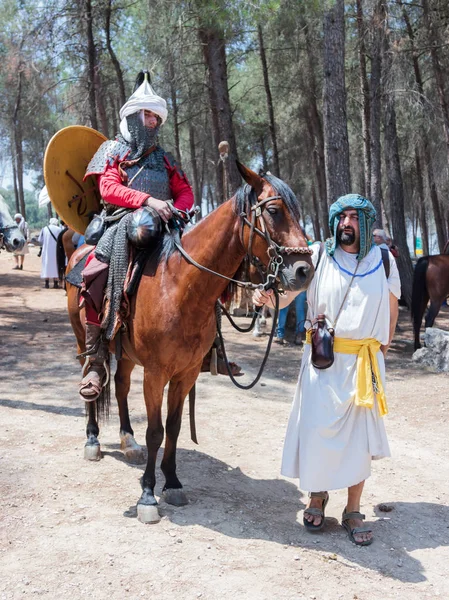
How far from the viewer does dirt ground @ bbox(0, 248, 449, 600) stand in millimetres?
3371

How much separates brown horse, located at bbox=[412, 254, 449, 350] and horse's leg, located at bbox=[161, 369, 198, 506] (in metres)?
7.42

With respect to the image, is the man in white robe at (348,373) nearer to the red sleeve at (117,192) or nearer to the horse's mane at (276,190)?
the horse's mane at (276,190)

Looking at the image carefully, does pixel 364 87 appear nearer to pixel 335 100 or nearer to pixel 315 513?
pixel 335 100

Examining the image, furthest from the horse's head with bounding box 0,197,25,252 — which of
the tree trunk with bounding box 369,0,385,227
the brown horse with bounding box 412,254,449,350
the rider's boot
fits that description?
the tree trunk with bounding box 369,0,385,227

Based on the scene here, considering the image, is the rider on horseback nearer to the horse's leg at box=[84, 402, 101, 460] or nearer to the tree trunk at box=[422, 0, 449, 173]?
the horse's leg at box=[84, 402, 101, 460]

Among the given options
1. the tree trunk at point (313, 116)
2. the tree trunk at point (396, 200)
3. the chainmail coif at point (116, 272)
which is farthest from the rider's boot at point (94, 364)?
the tree trunk at point (313, 116)

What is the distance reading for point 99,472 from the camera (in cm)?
488

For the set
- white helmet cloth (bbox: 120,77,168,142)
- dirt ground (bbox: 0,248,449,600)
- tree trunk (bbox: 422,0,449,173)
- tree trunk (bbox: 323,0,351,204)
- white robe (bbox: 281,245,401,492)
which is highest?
tree trunk (bbox: 422,0,449,173)

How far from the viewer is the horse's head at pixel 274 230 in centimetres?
349

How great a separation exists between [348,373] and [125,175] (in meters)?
2.18

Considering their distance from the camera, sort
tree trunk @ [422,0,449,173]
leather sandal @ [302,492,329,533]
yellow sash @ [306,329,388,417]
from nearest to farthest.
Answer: yellow sash @ [306,329,388,417] < leather sandal @ [302,492,329,533] < tree trunk @ [422,0,449,173]

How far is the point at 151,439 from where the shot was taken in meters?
4.31

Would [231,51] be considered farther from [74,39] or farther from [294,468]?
[294,468]

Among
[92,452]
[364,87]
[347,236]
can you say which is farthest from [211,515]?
[364,87]
